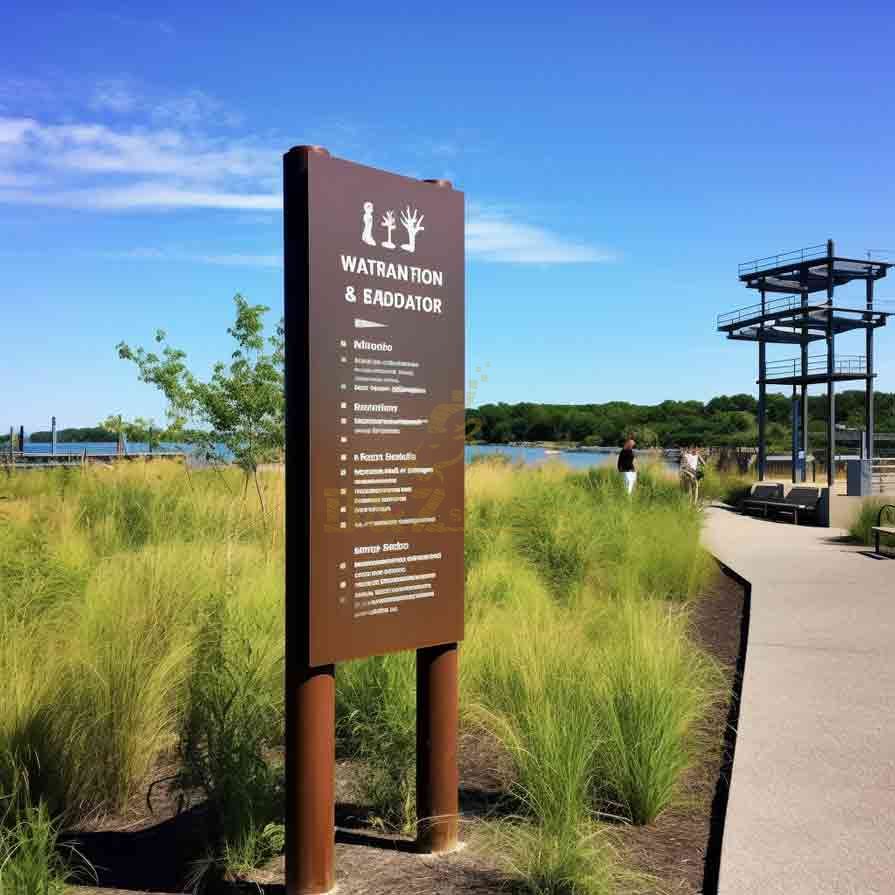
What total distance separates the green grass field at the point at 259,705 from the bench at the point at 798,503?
47.1 ft

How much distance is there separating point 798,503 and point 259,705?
1880 cm

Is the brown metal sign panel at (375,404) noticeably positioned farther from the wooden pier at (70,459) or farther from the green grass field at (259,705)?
the wooden pier at (70,459)

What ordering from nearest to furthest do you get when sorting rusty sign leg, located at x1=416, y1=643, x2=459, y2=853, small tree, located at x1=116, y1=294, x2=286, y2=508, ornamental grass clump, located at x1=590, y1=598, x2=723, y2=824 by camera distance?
rusty sign leg, located at x1=416, y1=643, x2=459, y2=853, ornamental grass clump, located at x1=590, y1=598, x2=723, y2=824, small tree, located at x1=116, y1=294, x2=286, y2=508

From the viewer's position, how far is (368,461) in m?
3.57

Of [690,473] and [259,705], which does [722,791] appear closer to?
[259,705]

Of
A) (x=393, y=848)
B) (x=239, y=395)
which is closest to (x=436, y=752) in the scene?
(x=393, y=848)

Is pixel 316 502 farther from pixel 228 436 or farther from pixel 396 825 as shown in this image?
pixel 228 436

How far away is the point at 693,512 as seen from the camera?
14.0 metres

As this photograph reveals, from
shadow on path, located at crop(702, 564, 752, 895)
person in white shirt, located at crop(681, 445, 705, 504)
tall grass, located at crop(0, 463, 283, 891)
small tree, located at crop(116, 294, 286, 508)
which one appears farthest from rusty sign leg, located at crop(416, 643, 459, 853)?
person in white shirt, located at crop(681, 445, 705, 504)

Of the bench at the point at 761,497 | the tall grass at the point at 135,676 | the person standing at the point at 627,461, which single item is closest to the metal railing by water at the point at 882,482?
the bench at the point at 761,497

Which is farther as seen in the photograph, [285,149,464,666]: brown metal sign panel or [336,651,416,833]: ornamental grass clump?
[336,651,416,833]: ornamental grass clump

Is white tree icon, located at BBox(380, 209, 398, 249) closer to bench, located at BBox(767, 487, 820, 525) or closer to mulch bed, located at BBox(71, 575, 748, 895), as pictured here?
mulch bed, located at BBox(71, 575, 748, 895)

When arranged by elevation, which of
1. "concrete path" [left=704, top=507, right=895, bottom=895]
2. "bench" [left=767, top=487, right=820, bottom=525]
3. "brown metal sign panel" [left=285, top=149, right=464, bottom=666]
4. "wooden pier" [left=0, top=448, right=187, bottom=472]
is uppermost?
"brown metal sign panel" [left=285, top=149, right=464, bottom=666]

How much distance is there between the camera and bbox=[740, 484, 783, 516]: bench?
22.3 m
